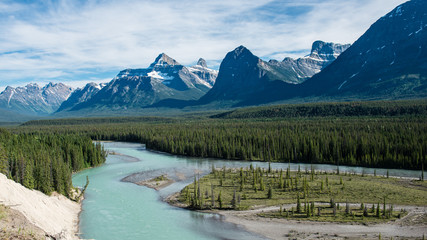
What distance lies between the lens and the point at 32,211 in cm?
4331

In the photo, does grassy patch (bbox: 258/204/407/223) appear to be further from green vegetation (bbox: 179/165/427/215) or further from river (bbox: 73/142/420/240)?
river (bbox: 73/142/420/240)

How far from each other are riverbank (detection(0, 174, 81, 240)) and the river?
2178 millimetres

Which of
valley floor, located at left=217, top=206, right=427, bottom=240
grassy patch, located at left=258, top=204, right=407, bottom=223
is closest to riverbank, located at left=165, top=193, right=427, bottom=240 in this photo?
valley floor, located at left=217, top=206, right=427, bottom=240

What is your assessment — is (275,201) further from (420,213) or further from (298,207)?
(420,213)

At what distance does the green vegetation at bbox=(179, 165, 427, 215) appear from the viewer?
54188 mm

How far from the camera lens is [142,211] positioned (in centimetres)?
5919

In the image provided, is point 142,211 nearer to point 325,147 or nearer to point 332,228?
point 332,228

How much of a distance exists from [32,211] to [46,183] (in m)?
16.0

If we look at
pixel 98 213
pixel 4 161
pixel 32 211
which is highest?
pixel 4 161

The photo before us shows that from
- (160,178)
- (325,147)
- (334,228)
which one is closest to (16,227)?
(334,228)

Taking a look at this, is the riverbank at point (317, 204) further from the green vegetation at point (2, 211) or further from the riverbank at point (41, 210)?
the green vegetation at point (2, 211)

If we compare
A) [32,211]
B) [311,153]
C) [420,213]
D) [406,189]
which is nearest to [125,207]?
[32,211]

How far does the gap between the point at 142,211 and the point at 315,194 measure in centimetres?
2979

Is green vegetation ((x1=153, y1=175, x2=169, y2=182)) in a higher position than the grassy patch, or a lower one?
lower
